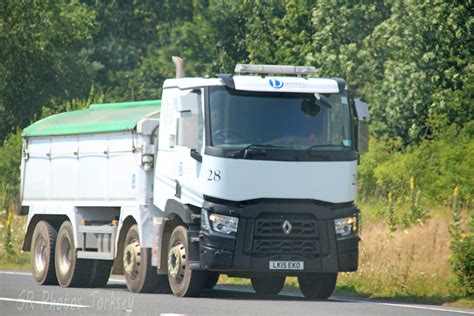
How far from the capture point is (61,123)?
25.8m

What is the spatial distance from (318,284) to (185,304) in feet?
10.1

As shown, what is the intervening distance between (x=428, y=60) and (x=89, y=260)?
→ 50.5ft

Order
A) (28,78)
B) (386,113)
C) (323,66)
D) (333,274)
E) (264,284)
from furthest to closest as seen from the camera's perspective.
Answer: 1. (28,78)
2. (323,66)
3. (386,113)
4. (264,284)
5. (333,274)

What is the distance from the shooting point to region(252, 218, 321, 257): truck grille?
778 inches

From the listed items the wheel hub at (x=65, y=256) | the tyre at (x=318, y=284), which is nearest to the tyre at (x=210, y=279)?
the tyre at (x=318, y=284)

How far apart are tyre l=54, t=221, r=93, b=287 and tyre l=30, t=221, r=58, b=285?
20 cm

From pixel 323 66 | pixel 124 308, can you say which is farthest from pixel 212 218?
pixel 323 66

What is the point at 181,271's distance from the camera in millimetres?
20328

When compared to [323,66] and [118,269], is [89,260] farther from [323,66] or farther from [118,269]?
[323,66]

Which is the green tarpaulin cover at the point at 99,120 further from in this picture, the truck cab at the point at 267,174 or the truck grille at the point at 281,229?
the truck grille at the point at 281,229

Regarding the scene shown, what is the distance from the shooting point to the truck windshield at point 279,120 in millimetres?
19781

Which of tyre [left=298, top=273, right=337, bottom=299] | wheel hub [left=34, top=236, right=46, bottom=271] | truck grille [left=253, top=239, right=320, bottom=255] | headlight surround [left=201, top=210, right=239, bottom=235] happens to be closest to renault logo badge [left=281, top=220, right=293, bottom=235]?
truck grille [left=253, top=239, right=320, bottom=255]

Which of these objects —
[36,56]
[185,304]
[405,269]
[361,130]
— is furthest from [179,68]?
[36,56]

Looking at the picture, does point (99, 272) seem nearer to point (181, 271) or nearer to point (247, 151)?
point (181, 271)
